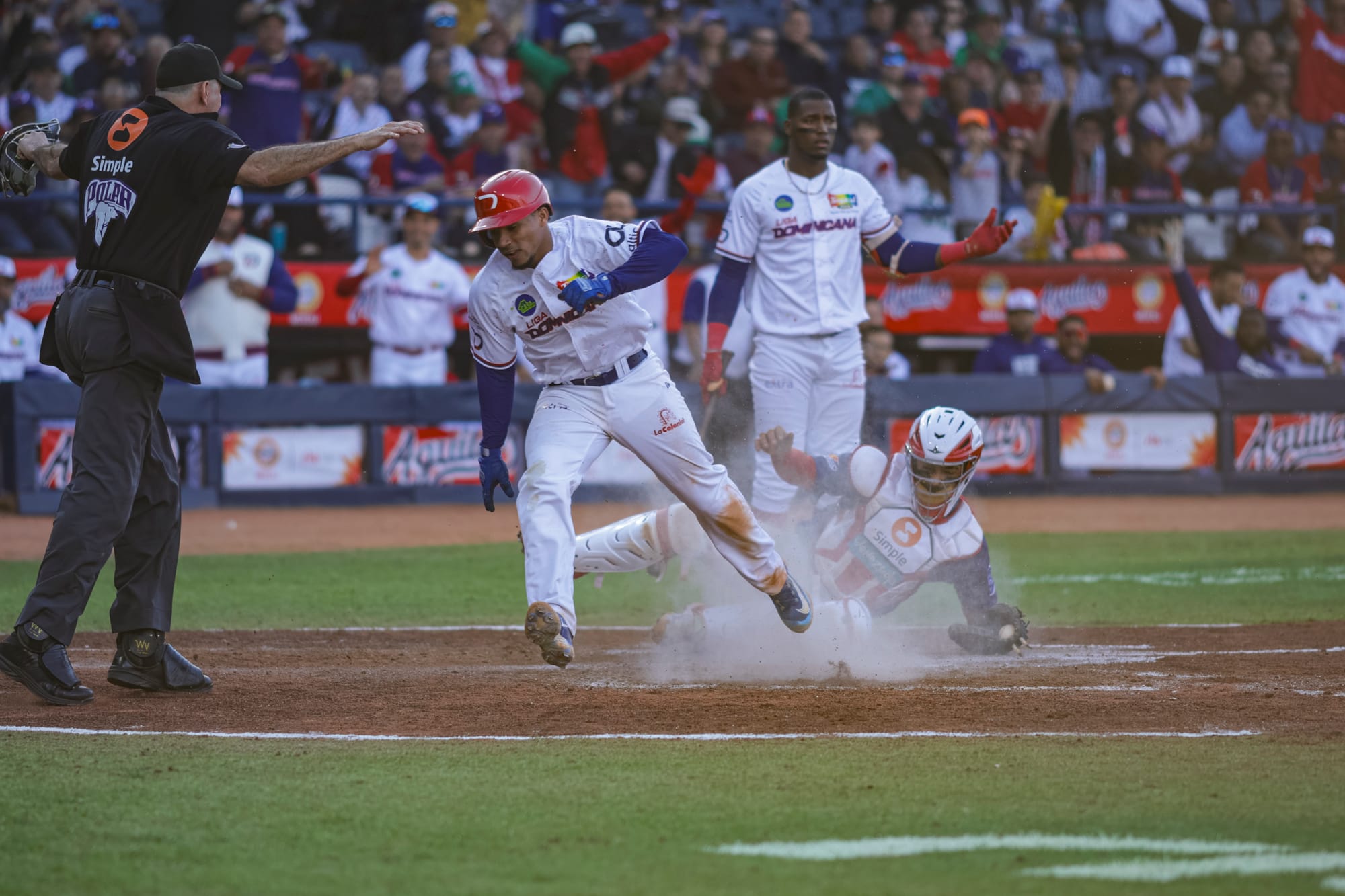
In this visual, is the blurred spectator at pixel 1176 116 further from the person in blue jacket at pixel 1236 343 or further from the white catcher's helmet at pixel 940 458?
the white catcher's helmet at pixel 940 458

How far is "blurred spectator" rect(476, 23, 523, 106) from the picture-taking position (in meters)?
17.4

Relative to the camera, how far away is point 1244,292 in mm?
17406

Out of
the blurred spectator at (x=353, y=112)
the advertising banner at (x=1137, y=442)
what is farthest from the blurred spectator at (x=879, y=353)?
the blurred spectator at (x=353, y=112)

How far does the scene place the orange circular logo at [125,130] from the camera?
636 centimetres

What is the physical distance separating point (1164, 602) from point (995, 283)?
752cm

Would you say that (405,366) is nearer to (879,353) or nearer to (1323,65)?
(879,353)

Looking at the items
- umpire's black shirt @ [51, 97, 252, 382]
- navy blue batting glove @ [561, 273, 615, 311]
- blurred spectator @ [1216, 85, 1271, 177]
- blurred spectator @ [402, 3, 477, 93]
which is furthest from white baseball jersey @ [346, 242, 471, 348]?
blurred spectator @ [1216, 85, 1271, 177]

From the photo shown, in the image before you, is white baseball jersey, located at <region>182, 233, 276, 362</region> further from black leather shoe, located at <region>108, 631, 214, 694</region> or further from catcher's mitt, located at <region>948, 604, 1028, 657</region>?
catcher's mitt, located at <region>948, 604, 1028, 657</region>

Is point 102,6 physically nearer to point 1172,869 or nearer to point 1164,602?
point 1164,602

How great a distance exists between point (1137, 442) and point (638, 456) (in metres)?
10.5

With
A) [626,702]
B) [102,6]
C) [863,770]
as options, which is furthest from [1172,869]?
[102,6]

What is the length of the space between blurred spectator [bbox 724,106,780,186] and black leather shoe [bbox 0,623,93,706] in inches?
445

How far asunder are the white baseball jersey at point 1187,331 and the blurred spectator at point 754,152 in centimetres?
449

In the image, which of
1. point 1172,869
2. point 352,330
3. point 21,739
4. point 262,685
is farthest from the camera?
point 352,330
